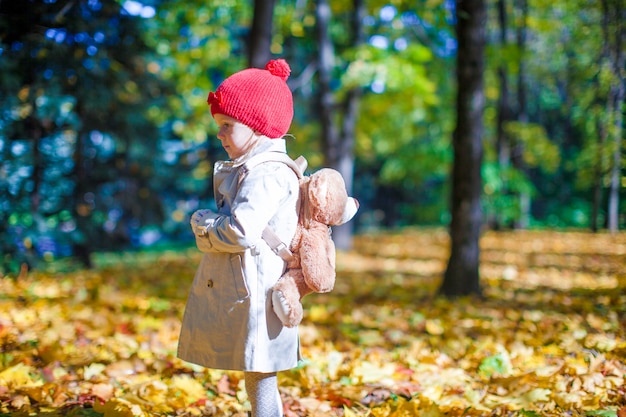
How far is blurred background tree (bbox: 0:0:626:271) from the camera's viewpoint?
6.06 metres

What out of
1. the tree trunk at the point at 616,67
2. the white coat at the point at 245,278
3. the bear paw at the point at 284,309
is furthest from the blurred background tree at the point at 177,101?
the bear paw at the point at 284,309

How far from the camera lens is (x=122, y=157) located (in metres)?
8.48

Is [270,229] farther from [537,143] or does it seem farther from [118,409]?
[537,143]

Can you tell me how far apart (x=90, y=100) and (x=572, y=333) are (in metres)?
6.22

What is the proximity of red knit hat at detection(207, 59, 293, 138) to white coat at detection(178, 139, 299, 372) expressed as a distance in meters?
0.10

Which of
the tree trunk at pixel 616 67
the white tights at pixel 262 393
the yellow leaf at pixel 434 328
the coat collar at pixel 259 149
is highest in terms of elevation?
the tree trunk at pixel 616 67

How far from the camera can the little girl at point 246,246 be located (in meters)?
2.13

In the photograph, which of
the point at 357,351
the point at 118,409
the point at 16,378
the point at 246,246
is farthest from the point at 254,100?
the point at 357,351

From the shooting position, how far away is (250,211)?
206 cm

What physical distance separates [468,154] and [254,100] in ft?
14.8

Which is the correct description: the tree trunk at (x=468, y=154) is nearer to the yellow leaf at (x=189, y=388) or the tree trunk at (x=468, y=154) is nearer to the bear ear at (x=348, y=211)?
the yellow leaf at (x=189, y=388)

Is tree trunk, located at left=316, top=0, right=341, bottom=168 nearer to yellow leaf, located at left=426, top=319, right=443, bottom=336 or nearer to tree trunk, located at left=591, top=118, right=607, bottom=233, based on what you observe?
tree trunk, located at left=591, top=118, right=607, bottom=233

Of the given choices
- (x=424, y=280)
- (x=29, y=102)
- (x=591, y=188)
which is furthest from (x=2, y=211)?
(x=591, y=188)

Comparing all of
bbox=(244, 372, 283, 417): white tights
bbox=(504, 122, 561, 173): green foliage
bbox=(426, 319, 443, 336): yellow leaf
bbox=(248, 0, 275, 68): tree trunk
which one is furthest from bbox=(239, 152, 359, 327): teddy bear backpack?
bbox=(504, 122, 561, 173): green foliage
